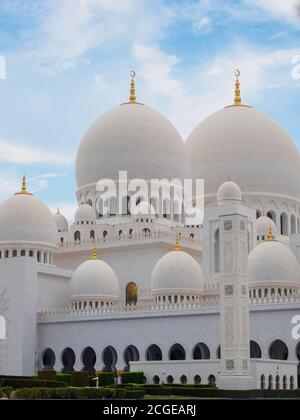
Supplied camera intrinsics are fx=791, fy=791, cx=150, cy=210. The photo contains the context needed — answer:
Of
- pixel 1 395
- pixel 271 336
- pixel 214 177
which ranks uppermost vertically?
pixel 214 177

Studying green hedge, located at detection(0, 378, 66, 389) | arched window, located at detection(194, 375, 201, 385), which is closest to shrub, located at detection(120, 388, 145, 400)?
green hedge, located at detection(0, 378, 66, 389)

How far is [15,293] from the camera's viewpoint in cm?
3797

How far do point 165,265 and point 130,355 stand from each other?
16.0ft

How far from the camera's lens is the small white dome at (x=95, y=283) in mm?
38031

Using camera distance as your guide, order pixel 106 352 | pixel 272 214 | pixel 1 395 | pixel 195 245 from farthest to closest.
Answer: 1. pixel 272 214
2. pixel 195 245
3. pixel 106 352
4. pixel 1 395

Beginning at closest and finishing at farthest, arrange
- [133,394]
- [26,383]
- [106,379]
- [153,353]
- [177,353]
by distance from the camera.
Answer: [133,394], [26,383], [106,379], [177,353], [153,353]

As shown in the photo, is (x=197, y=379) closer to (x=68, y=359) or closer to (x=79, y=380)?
(x=79, y=380)

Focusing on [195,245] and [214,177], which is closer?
[195,245]

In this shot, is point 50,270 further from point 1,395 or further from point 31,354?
point 1,395

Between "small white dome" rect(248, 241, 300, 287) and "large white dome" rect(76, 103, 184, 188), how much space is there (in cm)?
1066

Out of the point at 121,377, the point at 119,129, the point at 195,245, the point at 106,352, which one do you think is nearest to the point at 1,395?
the point at 121,377

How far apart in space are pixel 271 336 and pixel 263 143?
16.6 m

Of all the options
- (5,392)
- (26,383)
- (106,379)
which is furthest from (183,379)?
(5,392)

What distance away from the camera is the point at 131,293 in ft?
135
